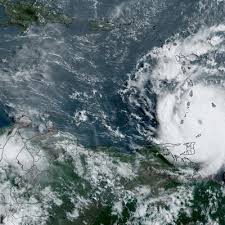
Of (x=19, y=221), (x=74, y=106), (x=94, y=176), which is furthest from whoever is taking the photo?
(x=74, y=106)

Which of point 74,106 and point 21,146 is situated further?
point 74,106

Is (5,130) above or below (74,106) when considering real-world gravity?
below

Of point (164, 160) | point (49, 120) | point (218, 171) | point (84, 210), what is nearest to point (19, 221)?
point (84, 210)

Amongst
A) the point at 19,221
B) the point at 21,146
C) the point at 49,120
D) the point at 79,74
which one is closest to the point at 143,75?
the point at 79,74

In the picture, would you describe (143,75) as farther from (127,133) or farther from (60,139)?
(60,139)

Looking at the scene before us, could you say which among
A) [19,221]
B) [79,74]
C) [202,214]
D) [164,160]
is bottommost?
[19,221]

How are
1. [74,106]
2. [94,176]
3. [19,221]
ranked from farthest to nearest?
[74,106] → [94,176] → [19,221]
